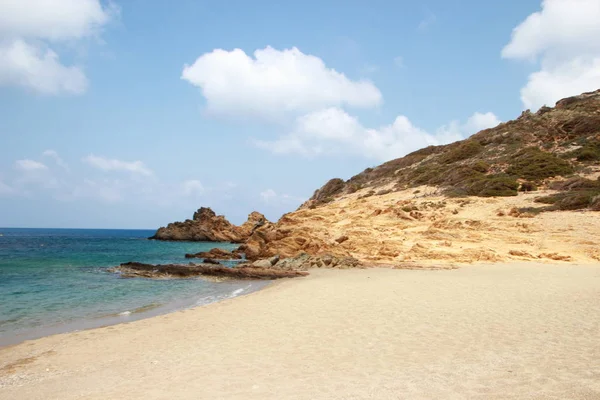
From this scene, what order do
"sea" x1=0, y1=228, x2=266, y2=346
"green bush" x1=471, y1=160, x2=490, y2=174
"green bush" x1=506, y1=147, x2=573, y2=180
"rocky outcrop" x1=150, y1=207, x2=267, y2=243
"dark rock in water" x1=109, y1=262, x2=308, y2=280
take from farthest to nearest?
"rocky outcrop" x1=150, y1=207, x2=267, y2=243
"green bush" x1=471, y1=160, x2=490, y2=174
"green bush" x1=506, y1=147, x2=573, y2=180
"dark rock in water" x1=109, y1=262, x2=308, y2=280
"sea" x1=0, y1=228, x2=266, y2=346

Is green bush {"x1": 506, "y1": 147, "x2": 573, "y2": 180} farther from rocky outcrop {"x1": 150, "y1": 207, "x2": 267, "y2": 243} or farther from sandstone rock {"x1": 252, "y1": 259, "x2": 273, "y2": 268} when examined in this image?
rocky outcrop {"x1": 150, "y1": 207, "x2": 267, "y2": 243}

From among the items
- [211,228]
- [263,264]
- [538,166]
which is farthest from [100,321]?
[211,228]

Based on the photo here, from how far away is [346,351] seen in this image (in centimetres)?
748

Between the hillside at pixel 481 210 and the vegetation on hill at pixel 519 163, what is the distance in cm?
11

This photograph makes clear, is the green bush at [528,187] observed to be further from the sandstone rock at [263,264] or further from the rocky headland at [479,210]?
the sandstone rock at [263,264]

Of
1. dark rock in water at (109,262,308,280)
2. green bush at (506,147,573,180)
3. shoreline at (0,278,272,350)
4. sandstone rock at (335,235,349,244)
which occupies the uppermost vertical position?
green bush at (506,147,573,180)

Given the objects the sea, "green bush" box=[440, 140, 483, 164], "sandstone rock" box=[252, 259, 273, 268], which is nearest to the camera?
the sea

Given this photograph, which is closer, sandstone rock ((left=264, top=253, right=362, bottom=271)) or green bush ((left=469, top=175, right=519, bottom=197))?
sandstone rock ((left=264, top=253, right=362, bottom=271))

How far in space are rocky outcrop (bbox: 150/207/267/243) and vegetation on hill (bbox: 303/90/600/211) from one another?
20554 millimetres

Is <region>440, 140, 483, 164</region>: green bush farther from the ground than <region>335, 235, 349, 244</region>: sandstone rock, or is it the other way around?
<region>440, 140, 483, 164</region>: green bush

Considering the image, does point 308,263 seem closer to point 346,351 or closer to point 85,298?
point 85,298

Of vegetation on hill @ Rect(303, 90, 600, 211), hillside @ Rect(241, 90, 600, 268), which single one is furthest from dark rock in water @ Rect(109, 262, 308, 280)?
vegetation on hill @ Rect(303, 90, 600, 211)

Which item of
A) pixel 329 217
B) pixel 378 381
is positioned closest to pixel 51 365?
pixel 378 381

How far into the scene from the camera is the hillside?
21.6 metres
